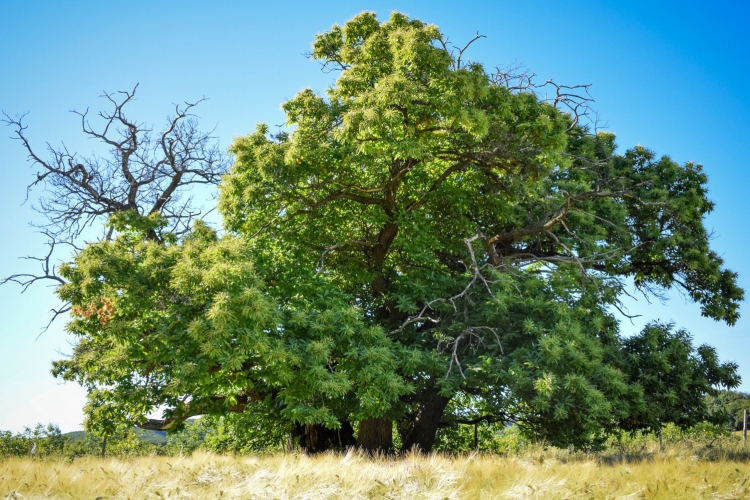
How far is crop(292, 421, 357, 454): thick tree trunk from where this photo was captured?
1541 centimetres

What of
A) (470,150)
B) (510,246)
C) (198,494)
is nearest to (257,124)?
(470,150)

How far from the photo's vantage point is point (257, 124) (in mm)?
15016

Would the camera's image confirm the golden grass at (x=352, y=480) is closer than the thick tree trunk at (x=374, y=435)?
Yes

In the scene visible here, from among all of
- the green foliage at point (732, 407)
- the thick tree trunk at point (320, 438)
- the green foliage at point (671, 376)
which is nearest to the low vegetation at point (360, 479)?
the green foliage at point (671, 376)

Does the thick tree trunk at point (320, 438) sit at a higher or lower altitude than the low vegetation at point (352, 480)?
lower

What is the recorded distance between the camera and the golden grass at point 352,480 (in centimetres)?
693

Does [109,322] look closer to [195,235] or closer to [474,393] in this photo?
[195,235]

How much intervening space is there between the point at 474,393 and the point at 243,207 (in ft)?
23.8

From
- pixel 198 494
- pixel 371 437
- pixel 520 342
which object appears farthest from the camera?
pixel 371 437

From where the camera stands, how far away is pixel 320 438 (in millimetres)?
15516

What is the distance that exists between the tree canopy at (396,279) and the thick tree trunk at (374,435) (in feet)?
0.15

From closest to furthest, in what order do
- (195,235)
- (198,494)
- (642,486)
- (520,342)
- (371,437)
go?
(198,494) < (642,486) < (195,235) < (520,342) < (371,437)

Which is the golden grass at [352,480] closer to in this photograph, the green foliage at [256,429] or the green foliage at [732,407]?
the green foliage at [256,429]

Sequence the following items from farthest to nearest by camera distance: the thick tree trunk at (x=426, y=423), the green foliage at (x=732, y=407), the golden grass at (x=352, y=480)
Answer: the green foliage at (x=732, y=407)
the thick tree trunk at (x=426, y=423)
the golden grass at (x=352, y=480)
